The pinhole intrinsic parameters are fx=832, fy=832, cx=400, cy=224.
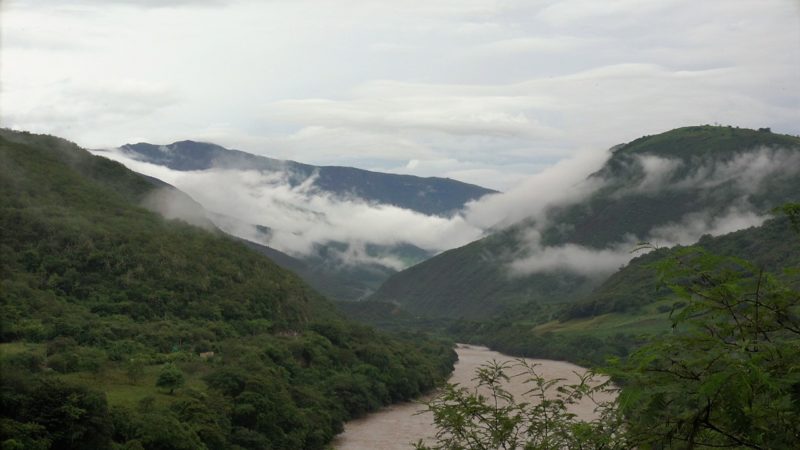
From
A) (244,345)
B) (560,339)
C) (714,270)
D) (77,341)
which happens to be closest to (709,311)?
(714,270)

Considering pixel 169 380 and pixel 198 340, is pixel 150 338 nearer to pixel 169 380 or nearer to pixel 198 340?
pixel 198 340

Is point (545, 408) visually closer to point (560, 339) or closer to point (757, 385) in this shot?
point (757, 385)

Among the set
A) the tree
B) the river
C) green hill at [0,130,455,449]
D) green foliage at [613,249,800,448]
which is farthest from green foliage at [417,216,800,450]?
the tree

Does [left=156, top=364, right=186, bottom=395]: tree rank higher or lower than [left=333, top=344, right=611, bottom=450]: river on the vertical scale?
higher

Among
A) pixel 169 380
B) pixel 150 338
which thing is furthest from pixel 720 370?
pixel 150 338

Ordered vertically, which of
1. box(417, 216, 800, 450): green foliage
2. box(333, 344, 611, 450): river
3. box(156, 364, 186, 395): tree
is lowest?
box(333, 344, 611, 450): river

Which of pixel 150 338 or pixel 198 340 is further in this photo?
pixel 198 340

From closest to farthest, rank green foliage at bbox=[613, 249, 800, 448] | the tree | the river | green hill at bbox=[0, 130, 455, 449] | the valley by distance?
green foliage at bbox=[613, 249, 800, 448]
the valley
green hill at bbox=[0, 130, 455, 449]
the tree
the river

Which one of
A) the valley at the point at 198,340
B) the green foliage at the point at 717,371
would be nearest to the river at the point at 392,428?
the valley at the point at 198,340

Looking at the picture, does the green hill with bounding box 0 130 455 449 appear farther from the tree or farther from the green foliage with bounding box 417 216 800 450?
the green foliage with bounding box 417 216 800 450
